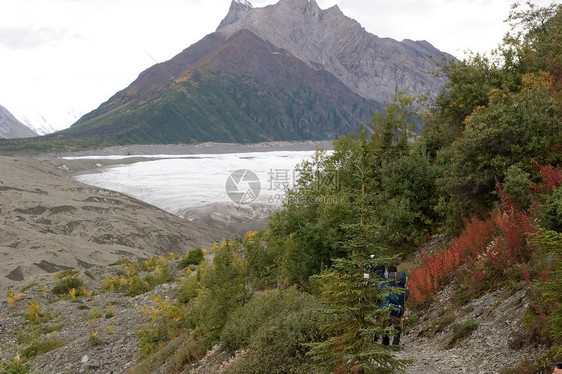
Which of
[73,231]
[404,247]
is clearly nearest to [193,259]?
[404,247]

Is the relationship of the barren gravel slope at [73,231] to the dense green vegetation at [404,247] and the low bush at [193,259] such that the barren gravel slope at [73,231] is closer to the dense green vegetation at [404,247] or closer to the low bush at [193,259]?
the dense green vegetation at [404,247]

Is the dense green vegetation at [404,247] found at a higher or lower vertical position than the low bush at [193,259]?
higher

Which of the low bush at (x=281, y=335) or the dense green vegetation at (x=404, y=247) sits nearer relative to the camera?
the dense green vegetation at (x=404, y=247)

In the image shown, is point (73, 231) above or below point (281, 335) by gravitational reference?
below

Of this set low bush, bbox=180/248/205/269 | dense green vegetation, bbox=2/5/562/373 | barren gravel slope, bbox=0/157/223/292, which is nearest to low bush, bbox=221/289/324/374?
dense green vegetation, bbox=2/5/562/373

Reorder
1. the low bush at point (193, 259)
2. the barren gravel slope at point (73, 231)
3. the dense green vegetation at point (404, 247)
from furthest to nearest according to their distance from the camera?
the barren gravel slope at point (73, 231) < the low bush at point (193, 259) < the dense green vegetation at point (404, 247)

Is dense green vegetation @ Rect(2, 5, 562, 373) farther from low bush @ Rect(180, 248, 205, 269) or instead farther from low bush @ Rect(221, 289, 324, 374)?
low bush @ Rect(180, 248, 205, 269)

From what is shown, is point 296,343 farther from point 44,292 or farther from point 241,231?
point 241,231

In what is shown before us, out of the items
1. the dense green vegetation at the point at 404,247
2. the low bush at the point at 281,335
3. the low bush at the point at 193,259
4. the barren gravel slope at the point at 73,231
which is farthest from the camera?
the barren gravel slope at the point at 73,231

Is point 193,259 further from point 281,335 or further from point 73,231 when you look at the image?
point 281,335

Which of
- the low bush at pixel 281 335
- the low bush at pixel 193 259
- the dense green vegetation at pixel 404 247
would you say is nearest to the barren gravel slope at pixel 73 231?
the dense green vegetation at pixel 404 247

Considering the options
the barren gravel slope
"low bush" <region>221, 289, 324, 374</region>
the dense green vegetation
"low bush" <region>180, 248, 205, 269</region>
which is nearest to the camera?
the dense green vegetation

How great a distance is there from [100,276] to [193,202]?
3088cm

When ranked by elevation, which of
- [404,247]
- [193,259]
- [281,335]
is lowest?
[193,259]
